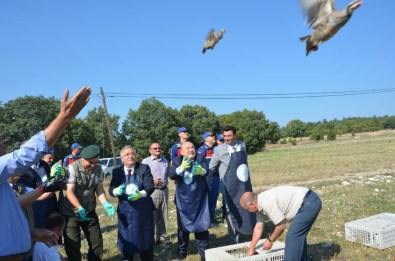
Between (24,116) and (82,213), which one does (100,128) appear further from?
(82,213)

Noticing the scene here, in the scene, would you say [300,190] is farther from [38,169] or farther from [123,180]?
[38,169]

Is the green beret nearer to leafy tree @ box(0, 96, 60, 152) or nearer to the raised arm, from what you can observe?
the raised arm

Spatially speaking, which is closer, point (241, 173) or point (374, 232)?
point (374, 232)

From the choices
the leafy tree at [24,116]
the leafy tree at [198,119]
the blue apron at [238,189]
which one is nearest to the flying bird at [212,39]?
the blue apron at [238,189]

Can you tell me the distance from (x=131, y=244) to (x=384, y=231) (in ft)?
13.0

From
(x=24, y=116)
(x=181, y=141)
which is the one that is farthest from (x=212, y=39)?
(x=24, y=116)

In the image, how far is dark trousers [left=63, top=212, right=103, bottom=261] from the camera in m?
5.70

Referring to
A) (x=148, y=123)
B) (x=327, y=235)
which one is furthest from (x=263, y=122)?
(x=327, y=235)

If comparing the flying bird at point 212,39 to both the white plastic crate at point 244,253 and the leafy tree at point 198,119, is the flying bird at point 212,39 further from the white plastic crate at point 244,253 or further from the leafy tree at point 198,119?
the leafy tree at point 198,119

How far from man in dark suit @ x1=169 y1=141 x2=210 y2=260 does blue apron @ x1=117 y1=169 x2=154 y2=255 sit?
2.25 ft

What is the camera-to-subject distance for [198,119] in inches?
2403

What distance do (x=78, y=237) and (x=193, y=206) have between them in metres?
1.81

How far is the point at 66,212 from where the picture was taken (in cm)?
574

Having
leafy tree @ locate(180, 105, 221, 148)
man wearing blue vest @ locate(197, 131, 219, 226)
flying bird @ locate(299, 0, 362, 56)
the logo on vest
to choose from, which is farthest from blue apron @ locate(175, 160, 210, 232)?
leafy tree @ locate(180, 105, 221, 148)
